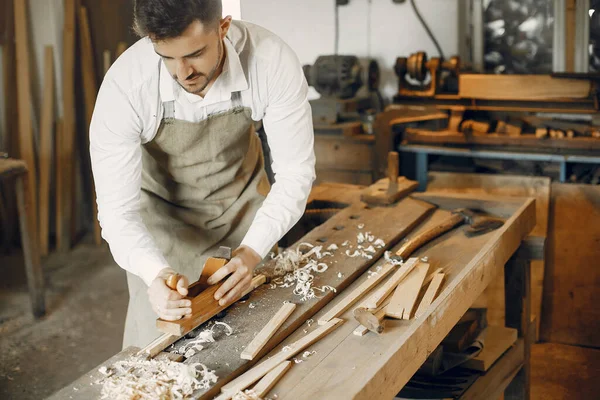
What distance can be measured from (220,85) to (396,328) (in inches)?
33.7

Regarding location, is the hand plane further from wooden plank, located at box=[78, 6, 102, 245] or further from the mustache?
wooden plank, located at box=[78, 6, 102, 245]

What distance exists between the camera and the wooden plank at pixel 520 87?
12.3 feet

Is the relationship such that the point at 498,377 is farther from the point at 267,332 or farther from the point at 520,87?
the point at 520,87

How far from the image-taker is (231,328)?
1806mm

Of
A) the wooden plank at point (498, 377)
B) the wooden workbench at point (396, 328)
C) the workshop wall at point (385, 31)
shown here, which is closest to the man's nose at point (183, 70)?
the wooden workbench at point (396, 328)

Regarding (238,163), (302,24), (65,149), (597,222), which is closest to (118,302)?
(65,149)

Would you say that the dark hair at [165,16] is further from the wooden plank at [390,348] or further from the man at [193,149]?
the wooden plank at [390,348]

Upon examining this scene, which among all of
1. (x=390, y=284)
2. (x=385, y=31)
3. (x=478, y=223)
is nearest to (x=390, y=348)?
(x=390, y=284)

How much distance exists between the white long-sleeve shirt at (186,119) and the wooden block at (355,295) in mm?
277

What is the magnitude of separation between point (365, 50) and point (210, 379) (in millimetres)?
3558

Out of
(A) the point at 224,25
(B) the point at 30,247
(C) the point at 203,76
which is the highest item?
(A) the point at 224,25

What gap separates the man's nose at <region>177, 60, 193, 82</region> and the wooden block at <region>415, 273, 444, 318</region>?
0.84 m

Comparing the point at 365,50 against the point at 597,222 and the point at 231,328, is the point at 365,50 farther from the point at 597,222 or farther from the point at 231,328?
the point at 231,328

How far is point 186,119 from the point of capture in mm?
2160
